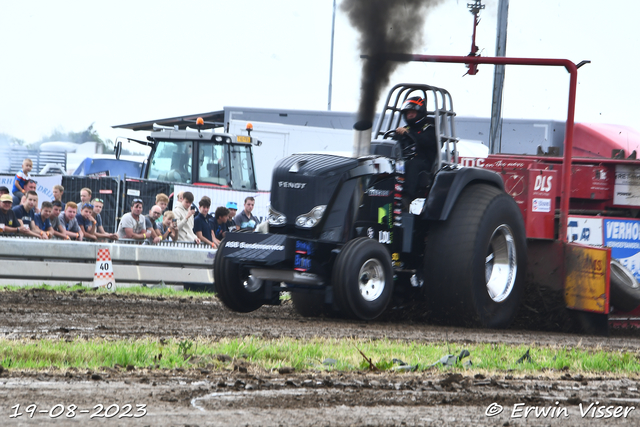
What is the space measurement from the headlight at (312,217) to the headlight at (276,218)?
20 centimetres

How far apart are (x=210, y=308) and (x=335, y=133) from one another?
14.5 m

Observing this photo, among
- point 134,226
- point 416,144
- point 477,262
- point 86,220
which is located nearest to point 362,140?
point 416,144

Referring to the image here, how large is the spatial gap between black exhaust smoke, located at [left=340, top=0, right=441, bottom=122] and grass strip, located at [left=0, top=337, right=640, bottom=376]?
3.11m

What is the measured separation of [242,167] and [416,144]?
1104 cm

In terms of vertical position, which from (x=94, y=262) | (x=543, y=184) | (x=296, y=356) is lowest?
(x=94, y=262)

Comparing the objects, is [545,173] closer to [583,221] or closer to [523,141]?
[583,221]

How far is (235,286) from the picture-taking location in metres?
8.56

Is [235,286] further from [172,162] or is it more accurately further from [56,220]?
[172,162]

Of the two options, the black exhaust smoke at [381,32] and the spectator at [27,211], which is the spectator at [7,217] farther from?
the black exhaust smoke at [381,32]

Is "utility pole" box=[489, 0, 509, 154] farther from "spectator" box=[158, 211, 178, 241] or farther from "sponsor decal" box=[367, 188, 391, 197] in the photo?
"sponsor decal" box=[367, 188, 391, 197]

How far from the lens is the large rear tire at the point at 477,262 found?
27.4 ft

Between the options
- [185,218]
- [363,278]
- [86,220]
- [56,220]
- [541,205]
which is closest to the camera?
[363,278]

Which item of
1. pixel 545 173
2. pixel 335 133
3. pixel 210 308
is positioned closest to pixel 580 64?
pixel 545 173

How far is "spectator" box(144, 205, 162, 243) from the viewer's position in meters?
14.1
